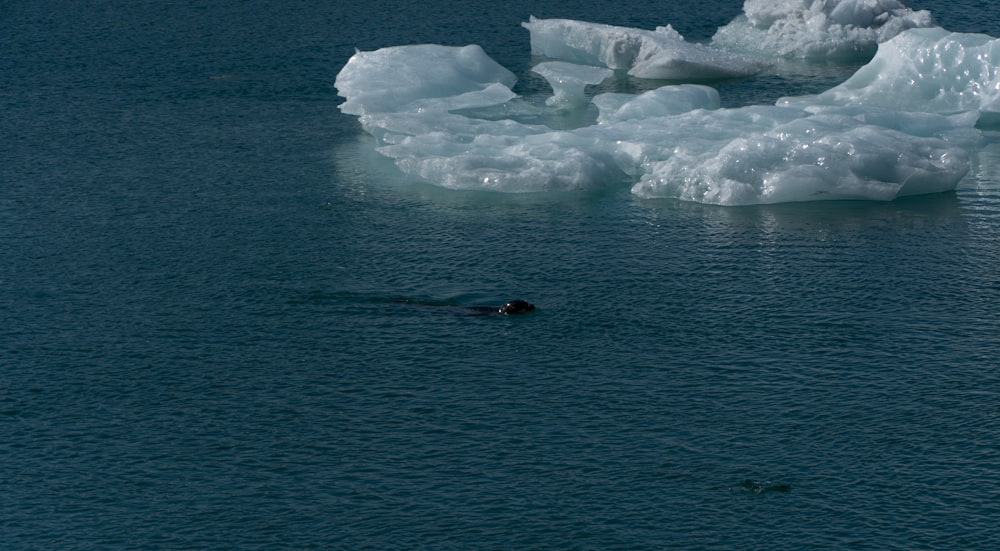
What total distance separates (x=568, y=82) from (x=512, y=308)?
38.6 ft

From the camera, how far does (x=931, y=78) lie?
2975 cm

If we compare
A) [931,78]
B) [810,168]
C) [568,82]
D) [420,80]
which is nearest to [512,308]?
[810,168]

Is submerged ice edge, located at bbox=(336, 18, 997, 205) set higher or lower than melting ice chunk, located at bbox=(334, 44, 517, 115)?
lower

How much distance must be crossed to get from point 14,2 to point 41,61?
7.72 metres

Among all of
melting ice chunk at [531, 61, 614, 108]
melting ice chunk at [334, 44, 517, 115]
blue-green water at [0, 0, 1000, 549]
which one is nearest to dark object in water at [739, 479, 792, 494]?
blue-green water at [0, 0, 1000, 549]

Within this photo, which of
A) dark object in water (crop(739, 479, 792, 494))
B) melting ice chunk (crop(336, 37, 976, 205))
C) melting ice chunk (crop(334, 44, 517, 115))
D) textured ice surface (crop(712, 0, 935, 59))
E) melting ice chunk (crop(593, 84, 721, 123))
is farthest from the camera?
textured ice surface (crop(712, 0, 935, 59))

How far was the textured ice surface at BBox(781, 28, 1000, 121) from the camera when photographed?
1158 inches

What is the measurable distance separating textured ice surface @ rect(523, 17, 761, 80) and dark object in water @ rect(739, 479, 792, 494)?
1846cm

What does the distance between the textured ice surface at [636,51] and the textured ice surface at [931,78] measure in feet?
11.6

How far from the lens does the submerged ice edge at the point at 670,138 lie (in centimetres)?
2505

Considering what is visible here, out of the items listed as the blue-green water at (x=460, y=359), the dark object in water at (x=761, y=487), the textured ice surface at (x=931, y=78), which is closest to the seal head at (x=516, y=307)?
the blue-green water at (x=460, y=359)

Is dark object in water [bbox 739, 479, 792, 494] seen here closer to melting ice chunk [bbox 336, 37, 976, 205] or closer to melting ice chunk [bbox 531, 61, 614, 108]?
melting ice chunk [bbox 336, 37, 976, 205]

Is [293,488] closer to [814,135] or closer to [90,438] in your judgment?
[90,438]

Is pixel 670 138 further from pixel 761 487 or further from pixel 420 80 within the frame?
pixel 761 487
